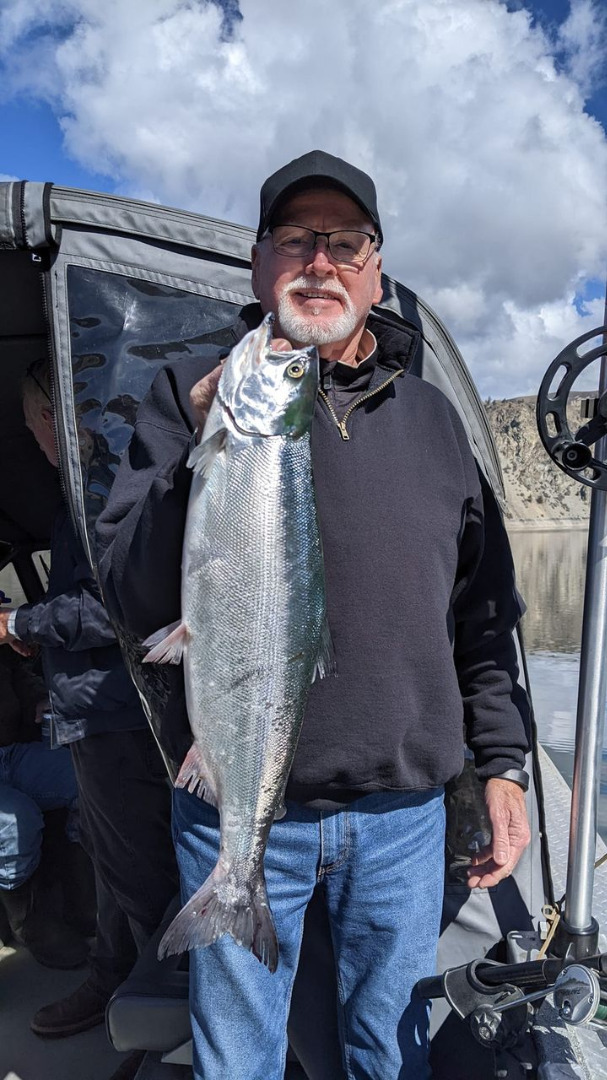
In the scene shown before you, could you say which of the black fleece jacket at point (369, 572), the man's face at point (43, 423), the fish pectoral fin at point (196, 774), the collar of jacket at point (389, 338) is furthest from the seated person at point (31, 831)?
the collar of jacket at point (389, 338)

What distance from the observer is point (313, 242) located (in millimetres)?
2229

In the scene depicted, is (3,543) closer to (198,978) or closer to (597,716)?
(198,978)

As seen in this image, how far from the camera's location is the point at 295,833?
2.13 meters

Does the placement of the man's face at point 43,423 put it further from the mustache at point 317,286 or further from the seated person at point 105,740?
the mustache at point 317,286

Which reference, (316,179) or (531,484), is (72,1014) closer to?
(316,179)

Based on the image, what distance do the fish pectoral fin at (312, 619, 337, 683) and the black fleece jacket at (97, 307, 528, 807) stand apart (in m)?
0.17

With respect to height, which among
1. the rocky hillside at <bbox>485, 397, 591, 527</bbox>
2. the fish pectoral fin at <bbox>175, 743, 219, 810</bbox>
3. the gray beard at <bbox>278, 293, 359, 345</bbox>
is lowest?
the fish pectoral fin at <bbox>175, 743, 219, 810</bbox>

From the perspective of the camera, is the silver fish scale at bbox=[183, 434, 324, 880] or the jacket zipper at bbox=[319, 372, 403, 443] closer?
the silver fish scale at bbox=[183, 434, 324, 880]

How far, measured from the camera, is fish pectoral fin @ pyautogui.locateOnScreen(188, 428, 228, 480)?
66.5 inches

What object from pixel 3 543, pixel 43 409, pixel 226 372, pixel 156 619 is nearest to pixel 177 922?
pixel 156 619

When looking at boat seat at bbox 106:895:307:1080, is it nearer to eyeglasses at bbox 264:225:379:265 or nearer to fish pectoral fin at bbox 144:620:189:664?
fish pectoral fin at bbox 144:620:189:664

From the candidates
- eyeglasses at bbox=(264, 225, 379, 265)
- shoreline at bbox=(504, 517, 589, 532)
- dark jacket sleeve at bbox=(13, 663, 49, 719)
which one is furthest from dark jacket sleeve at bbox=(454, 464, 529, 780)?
shoreline at bbox=(504, 517, 589, 532)

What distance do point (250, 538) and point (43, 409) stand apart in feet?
7.34

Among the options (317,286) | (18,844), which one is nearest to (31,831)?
(18,844)
